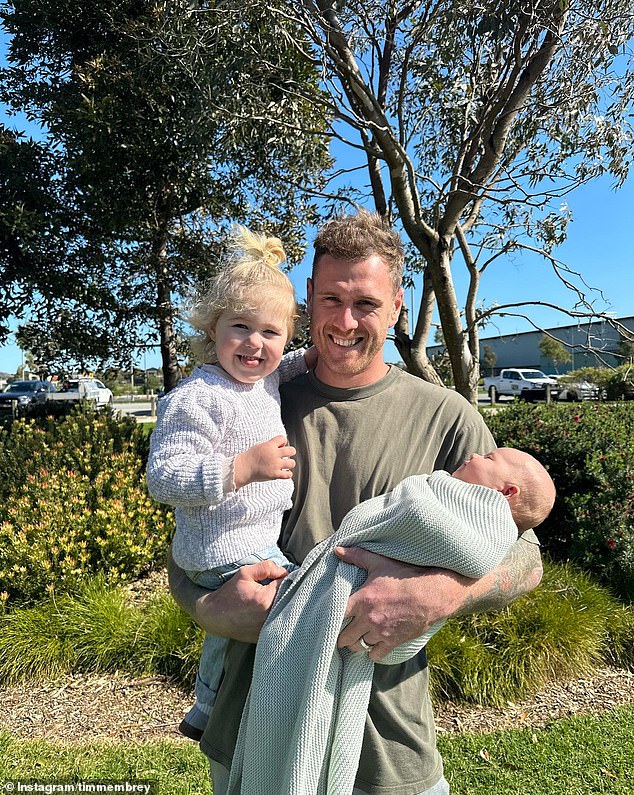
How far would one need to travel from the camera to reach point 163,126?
7078 mm

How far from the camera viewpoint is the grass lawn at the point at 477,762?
3502mm

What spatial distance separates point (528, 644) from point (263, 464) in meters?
3.56

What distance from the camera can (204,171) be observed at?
7.63 m

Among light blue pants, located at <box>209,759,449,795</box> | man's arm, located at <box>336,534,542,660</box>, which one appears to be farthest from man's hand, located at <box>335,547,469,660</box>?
light blue pants, located at <box>209,759,449,795</box>

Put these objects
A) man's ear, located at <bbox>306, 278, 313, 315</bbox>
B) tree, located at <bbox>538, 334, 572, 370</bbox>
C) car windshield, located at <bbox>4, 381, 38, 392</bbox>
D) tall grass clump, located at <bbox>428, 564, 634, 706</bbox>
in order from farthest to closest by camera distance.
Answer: tree, located at <bbox>538, 334, 572, 370</bbox> < car windshield, located at <bbox>4, 381, 38, 392</bbox> < tall grass clump, located at <bbox>428, 564, 634, 706</bbox> < man's ear, located at <bbox>306, 278, 313, 315</bbox>

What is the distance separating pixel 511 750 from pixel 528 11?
17.9 feet

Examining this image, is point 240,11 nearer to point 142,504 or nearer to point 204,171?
point 204,171

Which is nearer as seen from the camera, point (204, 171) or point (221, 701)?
point (221, 701)

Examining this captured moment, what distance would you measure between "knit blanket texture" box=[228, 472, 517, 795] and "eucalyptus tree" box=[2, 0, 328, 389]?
492cm

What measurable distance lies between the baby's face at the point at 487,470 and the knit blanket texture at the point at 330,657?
0.16 metres

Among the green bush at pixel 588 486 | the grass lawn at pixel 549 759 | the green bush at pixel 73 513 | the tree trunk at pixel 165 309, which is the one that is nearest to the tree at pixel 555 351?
the green bush at pixel 588 486

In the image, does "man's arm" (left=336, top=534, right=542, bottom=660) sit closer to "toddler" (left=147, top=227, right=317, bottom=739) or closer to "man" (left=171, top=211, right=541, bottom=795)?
"man" (left=171, top=211, right=541, bottom=795)

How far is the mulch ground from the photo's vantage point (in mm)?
3996

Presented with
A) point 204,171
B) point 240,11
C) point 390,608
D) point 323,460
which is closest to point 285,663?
point 390,608
